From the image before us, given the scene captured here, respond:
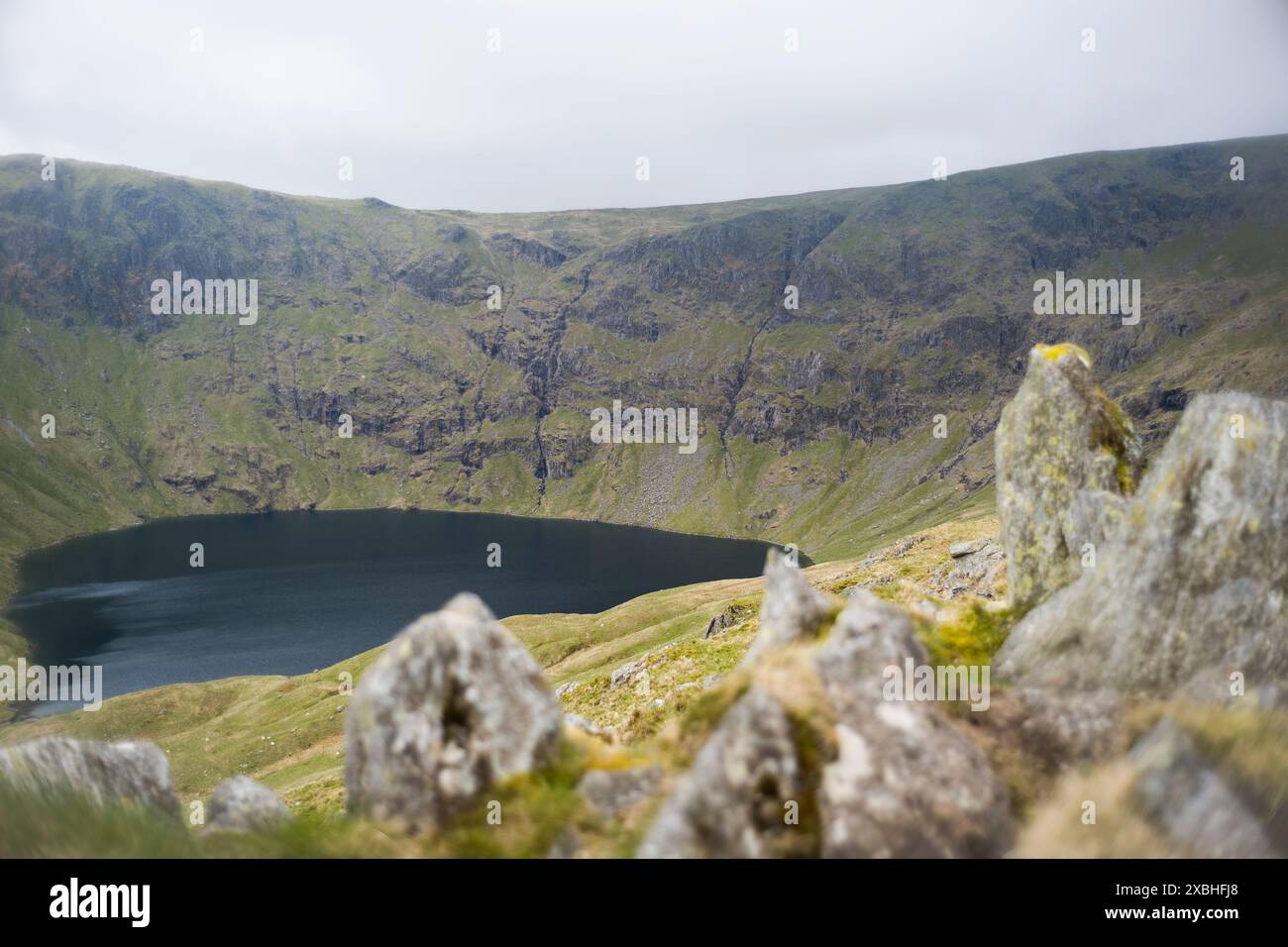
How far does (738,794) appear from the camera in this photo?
397 inches

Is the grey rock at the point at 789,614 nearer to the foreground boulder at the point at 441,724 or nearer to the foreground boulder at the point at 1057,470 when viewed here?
the foreground boulder at the point at 441,724

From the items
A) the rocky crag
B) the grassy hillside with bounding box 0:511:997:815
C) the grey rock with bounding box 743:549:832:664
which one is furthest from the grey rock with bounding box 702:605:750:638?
the grey rock with bounding box 743:549:832:664

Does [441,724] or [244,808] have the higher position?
[441,724]

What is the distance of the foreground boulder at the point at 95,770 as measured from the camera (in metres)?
13.0

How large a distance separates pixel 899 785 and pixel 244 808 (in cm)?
1195

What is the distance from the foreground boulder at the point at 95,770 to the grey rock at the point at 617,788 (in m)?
8.95

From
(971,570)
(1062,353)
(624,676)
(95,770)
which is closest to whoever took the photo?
(95,770)

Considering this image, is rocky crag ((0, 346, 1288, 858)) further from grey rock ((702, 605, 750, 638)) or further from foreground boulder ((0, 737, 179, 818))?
grey rock ((702, 605, 750, 638))

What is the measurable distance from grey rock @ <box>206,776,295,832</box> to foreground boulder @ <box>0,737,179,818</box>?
1549mm

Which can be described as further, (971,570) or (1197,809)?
(971,570)

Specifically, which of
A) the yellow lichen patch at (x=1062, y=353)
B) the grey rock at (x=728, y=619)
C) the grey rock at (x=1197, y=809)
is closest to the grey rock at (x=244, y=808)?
the grey rock at (x=1197, y=809)

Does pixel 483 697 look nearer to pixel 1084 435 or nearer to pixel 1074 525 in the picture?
pixel 1074 525

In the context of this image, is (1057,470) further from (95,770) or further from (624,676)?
(624,676)

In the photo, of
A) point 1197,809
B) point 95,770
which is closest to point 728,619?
point 1197,809
